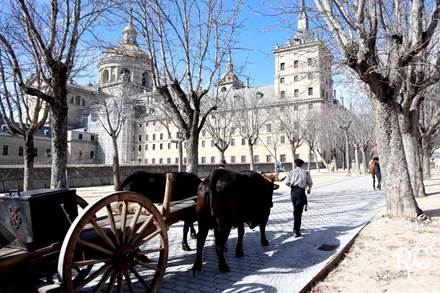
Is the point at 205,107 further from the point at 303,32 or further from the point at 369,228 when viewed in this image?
the point at 369,228

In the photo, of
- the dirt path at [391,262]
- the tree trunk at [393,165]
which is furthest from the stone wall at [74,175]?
the dirt path at [391,262]

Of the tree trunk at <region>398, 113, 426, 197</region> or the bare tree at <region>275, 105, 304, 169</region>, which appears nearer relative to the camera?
the tree trunk at <region>398, 113, 426, 197</region>

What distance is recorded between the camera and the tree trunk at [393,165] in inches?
346

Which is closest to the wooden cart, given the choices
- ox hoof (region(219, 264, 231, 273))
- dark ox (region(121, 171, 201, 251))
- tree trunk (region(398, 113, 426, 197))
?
ox hoof (region(219, 264, 231, 273))

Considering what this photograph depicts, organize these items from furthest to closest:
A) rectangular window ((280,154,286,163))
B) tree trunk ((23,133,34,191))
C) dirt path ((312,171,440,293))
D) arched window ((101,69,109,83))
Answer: arched window ((101,69,109,83)), rectangular window ((280,154,286,163)), tree trunk ((23,133,34,191)), dirt path ((312,171,440,293))

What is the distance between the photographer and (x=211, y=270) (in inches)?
214

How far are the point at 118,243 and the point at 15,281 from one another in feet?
3.50

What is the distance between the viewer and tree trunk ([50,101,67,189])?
901 centimetres

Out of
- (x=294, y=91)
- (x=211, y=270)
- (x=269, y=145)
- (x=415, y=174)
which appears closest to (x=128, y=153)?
(x=269, y=145)

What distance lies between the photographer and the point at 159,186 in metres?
6.79

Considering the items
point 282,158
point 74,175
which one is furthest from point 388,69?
point 282,158

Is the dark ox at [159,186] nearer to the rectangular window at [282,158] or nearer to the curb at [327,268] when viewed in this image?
the curb at [327,268]

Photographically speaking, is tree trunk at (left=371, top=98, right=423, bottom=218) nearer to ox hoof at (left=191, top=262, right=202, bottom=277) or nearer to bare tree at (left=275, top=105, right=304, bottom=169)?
ox hoof at (left=191, top=262, right=202, bottom=277)

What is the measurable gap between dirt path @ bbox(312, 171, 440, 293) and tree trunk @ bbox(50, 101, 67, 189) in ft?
24.2
